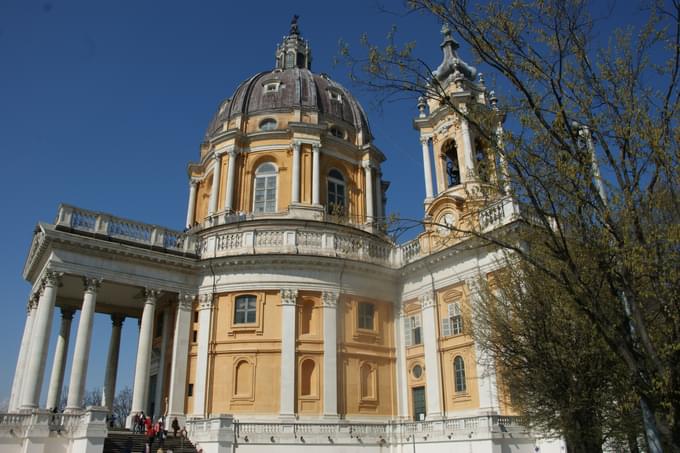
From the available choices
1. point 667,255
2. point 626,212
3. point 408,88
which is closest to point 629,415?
point 667,255

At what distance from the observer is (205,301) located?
23641mm

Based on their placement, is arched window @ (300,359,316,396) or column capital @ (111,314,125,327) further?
column capital @ (111,314,125,327)

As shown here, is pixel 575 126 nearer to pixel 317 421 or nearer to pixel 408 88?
pixel 408 88

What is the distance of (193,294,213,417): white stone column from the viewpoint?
22.1m

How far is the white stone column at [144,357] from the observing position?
21.4 meters

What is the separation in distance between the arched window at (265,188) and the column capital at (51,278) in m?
11.1

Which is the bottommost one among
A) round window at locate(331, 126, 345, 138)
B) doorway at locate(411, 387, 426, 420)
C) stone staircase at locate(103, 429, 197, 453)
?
stone staircase at locate(103, 429, 197, 453)

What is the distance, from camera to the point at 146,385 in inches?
853

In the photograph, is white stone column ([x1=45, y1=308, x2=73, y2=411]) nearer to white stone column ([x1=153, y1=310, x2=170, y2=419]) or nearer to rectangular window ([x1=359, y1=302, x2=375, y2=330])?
white stone column ([x1=153, y1=310, x2=170, y2=419])

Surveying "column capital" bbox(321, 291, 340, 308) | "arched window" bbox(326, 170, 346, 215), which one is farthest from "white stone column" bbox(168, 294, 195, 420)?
"arched window" bbox(326, 170, 346, 215)

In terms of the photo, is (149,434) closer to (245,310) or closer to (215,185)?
(245,310)

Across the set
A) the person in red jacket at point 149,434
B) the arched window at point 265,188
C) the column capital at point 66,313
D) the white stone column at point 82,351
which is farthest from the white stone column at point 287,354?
the column capital at point 66,313

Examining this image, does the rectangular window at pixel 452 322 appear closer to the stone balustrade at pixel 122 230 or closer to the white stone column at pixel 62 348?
the stone balustrade at pixel 122 230

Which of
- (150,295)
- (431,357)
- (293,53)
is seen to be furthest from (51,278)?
(293,53)
